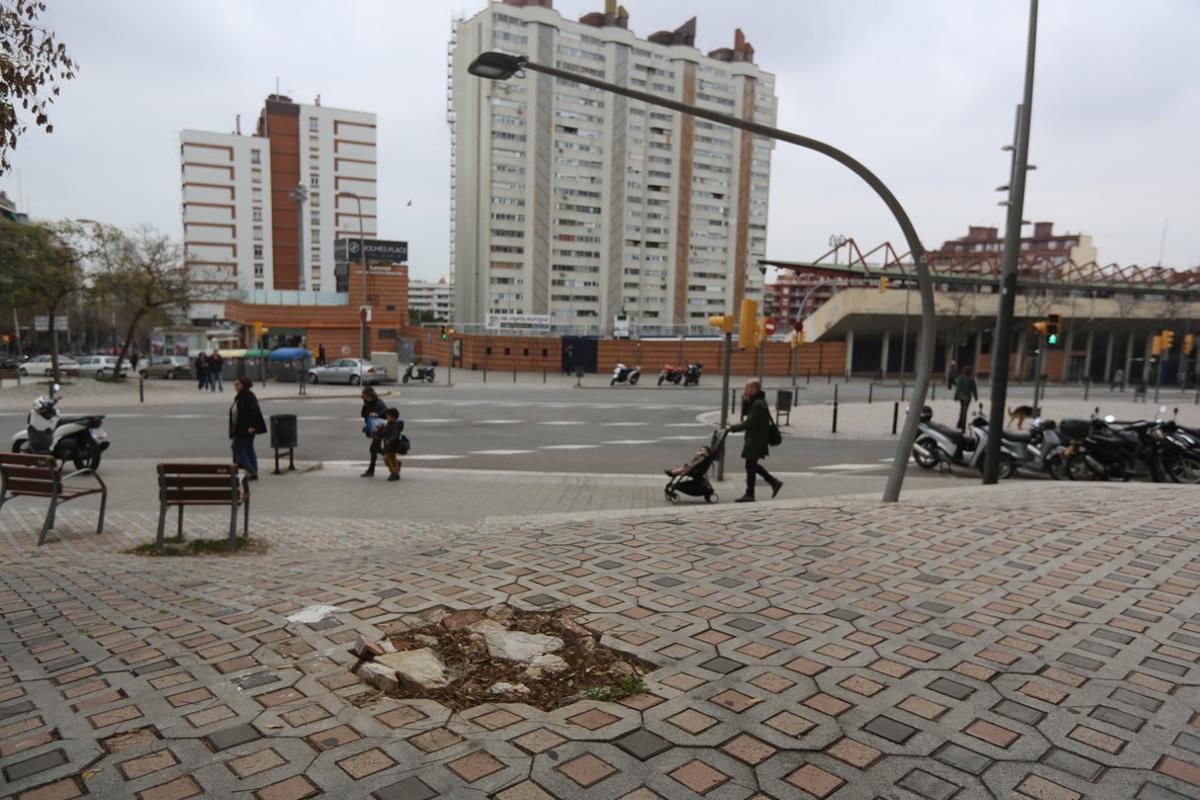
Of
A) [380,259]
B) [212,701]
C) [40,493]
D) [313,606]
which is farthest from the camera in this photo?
[380,259]

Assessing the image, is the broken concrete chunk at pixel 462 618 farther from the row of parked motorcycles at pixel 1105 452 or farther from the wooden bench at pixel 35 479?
the row of parked motorcycles at pixel 1105 452

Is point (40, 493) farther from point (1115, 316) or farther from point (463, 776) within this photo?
point (1115, 316)

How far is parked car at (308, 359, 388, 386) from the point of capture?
108 ft

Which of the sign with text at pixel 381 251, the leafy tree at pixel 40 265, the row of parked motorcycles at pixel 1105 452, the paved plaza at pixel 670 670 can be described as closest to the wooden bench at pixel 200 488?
the paved plaza at pixel 670 670

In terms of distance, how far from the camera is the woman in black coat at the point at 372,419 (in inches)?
432

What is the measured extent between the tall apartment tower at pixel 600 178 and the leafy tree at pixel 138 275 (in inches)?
1754

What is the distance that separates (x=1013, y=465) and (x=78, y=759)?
13791 millimetres

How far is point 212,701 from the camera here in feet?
10.3

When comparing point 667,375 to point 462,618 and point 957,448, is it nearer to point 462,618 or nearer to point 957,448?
point 957,448

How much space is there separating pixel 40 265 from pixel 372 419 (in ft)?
66.1

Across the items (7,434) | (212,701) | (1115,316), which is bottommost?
(7,434)

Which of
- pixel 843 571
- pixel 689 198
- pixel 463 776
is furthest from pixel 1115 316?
pixel 463 776

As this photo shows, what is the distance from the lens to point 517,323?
1864 inches

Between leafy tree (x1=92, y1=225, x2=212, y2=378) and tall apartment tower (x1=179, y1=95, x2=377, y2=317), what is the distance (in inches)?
2348
